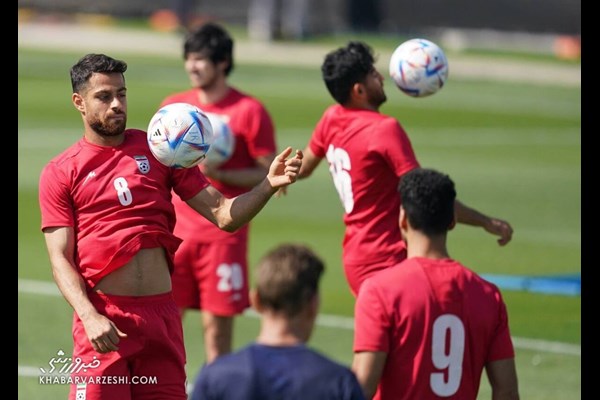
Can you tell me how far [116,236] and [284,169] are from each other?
106 cm

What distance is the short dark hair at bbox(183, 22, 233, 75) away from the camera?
36.2ft

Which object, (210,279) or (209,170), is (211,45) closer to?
(209,170)

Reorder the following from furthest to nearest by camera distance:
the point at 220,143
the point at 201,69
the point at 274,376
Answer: the point at 201,69, the point at 220,143, the point at 274,376

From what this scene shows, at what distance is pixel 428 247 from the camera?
21.7 ft

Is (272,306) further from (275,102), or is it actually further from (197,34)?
(275,102)

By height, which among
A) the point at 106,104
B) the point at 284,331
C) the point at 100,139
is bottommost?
the point at 284,331

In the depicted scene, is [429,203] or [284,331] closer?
[284,331]

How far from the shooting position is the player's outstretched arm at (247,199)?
7.58 metres

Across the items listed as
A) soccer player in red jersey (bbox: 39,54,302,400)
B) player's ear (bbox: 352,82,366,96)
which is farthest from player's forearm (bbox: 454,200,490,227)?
soccer player in red jersey (bbox: 39,54,302,400)

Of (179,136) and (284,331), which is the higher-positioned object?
(179,136)

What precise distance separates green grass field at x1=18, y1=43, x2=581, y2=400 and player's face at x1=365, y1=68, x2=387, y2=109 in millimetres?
3114

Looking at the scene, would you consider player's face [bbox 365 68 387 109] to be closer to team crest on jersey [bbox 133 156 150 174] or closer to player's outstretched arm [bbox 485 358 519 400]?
team crest on jersey [bbox 133 156 150 174]

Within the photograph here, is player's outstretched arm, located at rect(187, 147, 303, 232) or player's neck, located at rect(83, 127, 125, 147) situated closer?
player's outstretched arm, located at rect(187, 147, 303, 232)

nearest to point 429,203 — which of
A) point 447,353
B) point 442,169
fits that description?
point 447,353
